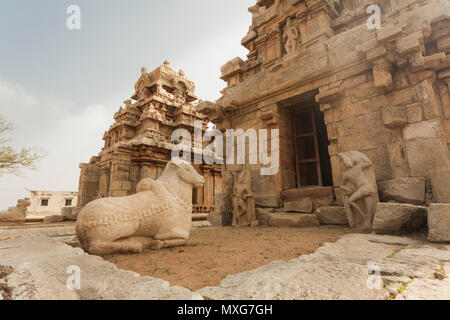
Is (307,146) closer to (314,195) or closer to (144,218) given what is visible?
(314,195)

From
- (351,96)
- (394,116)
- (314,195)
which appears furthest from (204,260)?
(351,96)

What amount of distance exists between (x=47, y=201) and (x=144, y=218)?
27118 mm

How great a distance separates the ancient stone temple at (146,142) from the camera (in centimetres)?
1003

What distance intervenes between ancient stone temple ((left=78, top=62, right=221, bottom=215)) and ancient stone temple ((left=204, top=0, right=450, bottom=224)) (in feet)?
16.2

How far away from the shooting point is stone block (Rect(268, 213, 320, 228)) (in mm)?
4520

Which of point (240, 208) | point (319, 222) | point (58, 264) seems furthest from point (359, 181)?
point (58, 264)

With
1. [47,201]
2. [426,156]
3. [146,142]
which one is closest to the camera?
[426,156]

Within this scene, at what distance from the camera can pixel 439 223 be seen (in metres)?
2.55

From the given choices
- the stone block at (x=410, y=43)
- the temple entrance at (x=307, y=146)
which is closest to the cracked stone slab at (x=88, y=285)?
the stone block at (x=410, y=43)

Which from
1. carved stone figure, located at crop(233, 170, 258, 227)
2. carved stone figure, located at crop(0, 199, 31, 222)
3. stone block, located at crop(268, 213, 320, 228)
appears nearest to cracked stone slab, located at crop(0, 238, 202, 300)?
stone block, located at crop(268, 213, 320, 228)

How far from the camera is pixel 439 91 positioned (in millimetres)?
3871

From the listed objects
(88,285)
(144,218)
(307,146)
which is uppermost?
(307,146)

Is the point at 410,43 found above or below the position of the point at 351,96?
above

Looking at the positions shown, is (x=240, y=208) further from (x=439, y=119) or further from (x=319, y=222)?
(x=439, y=119)
